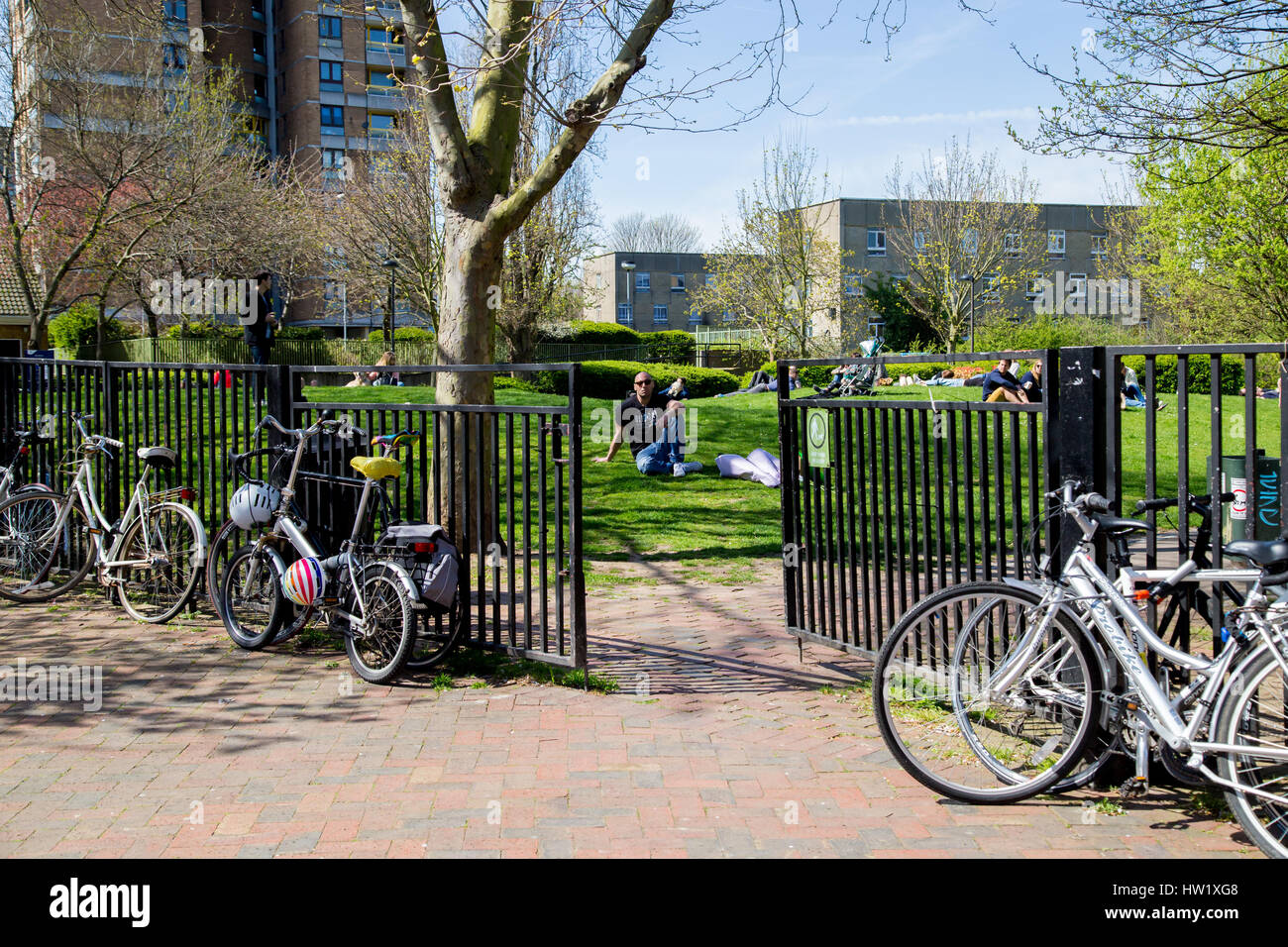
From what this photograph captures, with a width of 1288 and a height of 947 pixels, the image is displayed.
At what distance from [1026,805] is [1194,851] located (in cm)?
63

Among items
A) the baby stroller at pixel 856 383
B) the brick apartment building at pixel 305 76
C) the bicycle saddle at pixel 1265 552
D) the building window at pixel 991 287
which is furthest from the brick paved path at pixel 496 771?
the brick apartment building at pixel 305 76

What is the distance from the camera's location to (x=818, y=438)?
6.16 metres

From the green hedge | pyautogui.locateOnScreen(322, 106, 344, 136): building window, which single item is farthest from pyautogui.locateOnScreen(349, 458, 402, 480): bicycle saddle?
pyautogui.locateOnScreen(322, 106, 344, 136): building window

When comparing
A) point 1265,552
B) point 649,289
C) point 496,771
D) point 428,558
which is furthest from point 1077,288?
point 496,771

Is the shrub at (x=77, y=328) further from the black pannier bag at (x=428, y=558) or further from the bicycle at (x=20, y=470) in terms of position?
the black pannier bag at (x=428, y=558)

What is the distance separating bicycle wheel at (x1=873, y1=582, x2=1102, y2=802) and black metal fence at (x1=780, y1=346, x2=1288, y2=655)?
0.46 metres

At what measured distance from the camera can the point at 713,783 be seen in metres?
4.54

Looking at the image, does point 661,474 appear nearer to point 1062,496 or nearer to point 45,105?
point 1062,496

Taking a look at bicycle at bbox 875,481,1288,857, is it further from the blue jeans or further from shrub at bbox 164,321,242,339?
shrub at bbox 164,321,242,339

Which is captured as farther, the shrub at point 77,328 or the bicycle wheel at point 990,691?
the shrub at point 77,328

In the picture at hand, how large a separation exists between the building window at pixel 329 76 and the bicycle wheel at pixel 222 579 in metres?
64.2

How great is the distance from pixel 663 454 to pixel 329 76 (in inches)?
2339

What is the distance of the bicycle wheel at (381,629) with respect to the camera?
19.5 feet
